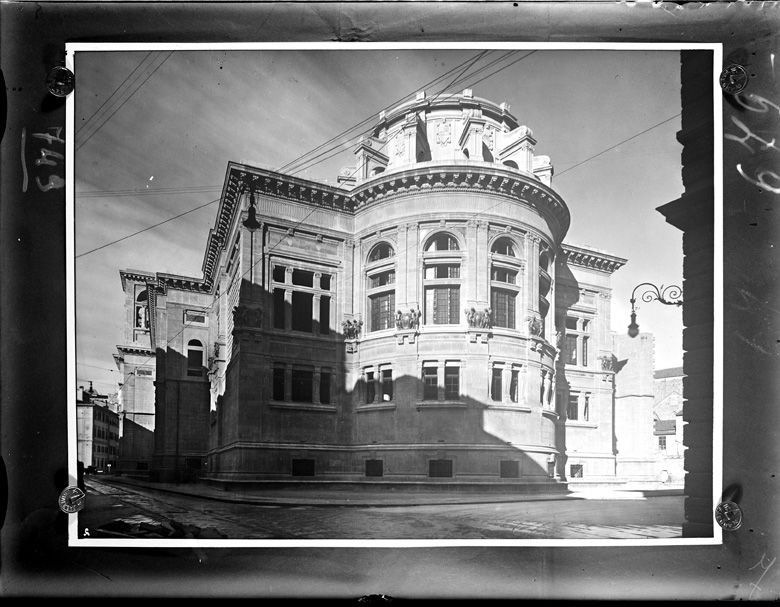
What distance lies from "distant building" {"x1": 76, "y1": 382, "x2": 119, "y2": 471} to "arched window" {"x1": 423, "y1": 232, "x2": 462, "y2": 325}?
4.44 m

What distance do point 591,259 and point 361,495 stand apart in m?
4.50

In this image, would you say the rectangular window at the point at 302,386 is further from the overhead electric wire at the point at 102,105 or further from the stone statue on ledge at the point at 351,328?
the overhead electric wire at the point at 102,105

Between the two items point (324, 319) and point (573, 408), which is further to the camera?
point (573, 408)

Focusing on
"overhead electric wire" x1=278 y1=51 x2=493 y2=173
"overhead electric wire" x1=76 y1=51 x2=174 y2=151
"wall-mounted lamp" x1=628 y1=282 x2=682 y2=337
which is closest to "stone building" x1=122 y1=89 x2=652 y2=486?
"overhead electric wire" x1=278 y1=51 x2=493 y2=173

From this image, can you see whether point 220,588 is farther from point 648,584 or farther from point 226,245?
point 648,584

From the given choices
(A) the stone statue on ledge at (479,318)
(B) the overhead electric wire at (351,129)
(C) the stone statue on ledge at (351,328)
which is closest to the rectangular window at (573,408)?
(A) the stone statue on ledge at (479,318)

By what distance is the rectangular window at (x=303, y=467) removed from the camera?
271 inches

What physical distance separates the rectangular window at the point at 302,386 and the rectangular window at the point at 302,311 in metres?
0.62

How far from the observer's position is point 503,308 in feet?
26.0

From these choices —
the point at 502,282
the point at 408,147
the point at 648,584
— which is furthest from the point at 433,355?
the point at 648,584

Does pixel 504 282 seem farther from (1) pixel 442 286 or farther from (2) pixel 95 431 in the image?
(2) pixel 95 431

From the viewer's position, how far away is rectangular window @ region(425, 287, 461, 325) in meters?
7.72

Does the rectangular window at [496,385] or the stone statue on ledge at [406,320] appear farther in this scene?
the rectangular window at [496,385]

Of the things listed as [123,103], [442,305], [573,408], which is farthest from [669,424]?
[123,103]
